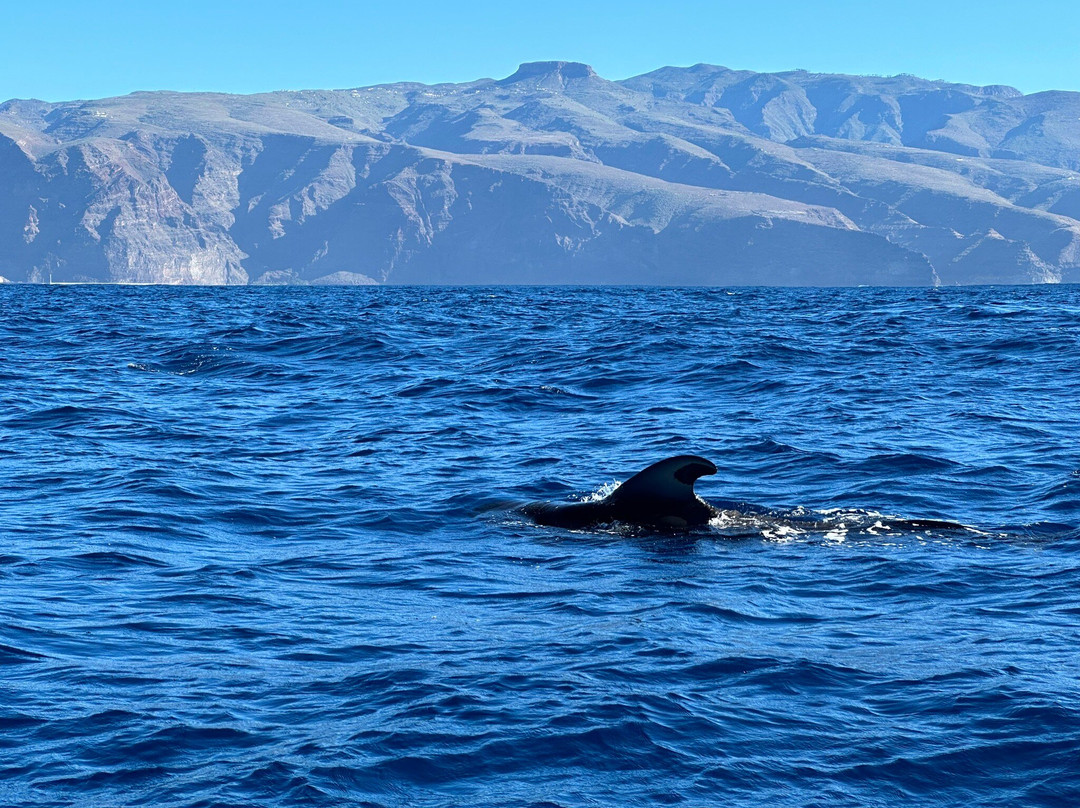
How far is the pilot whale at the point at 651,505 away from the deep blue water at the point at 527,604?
0.36 metres

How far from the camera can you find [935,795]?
7.49 m

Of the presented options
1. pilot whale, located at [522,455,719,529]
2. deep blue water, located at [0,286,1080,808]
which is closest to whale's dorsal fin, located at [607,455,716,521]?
pilot whale, located at [522,455,719,529]

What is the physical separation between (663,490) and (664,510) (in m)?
0.31

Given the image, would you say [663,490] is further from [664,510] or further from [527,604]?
[527,604]

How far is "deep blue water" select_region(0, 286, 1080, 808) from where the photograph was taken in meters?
8.00

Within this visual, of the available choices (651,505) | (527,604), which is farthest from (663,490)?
(527,604)

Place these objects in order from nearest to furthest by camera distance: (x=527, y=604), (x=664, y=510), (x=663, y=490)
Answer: (x=527, y=604), (x=663, y=490), (x=664, y=510)

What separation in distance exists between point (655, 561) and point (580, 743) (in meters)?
5.41

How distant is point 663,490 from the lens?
1525 cm

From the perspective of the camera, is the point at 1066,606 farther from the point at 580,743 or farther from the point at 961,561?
the point at 580,743

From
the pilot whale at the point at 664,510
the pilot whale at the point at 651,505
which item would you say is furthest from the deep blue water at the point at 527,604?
the pilot whale at the point at 651,505

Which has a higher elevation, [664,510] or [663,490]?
[663,490]

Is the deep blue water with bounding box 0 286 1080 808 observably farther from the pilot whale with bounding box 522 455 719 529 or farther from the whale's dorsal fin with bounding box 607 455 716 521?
the whale's dorsal fin with bounding box 607 455 716 521

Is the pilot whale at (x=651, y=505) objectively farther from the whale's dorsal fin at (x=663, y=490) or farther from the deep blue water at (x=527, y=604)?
the deep blue water at (x=527, y=604)
